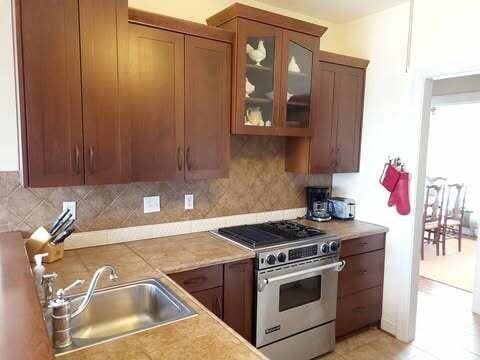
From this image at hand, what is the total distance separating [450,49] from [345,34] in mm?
1055

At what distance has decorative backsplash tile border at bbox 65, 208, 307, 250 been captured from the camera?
2.19 meters

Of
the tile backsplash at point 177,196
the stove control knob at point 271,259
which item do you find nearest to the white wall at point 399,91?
the tile backsplash at point 177,196

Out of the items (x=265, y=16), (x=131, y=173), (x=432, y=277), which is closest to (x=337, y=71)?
(x=265, y=16)

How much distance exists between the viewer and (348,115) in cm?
301

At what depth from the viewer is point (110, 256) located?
2031 millimetres

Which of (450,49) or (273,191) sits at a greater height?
(450,49)

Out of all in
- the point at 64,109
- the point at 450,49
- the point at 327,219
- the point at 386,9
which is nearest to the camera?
the point at 64,109

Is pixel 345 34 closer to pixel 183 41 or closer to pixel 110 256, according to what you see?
pixel 183 41

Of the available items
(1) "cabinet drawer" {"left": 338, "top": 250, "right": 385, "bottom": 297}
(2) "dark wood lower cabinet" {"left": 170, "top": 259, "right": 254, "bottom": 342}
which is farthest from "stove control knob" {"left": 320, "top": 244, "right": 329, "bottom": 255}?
(2) "dark wood lower cabinet" {"left": 170, "top": 259, "right": 254, "bottom": 342}

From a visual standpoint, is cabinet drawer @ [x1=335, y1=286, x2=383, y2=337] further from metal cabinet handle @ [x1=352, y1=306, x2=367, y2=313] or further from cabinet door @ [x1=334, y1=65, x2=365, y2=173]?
cabinet door @ [x1=334, y1=65, x2=365, y2=173]

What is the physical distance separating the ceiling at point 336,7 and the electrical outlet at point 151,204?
1.80 meters

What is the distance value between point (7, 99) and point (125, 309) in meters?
1.36

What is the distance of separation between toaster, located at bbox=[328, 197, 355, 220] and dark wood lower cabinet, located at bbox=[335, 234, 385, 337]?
0.35 m

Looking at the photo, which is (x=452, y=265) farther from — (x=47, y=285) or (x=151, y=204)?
(x=47, y=285)
